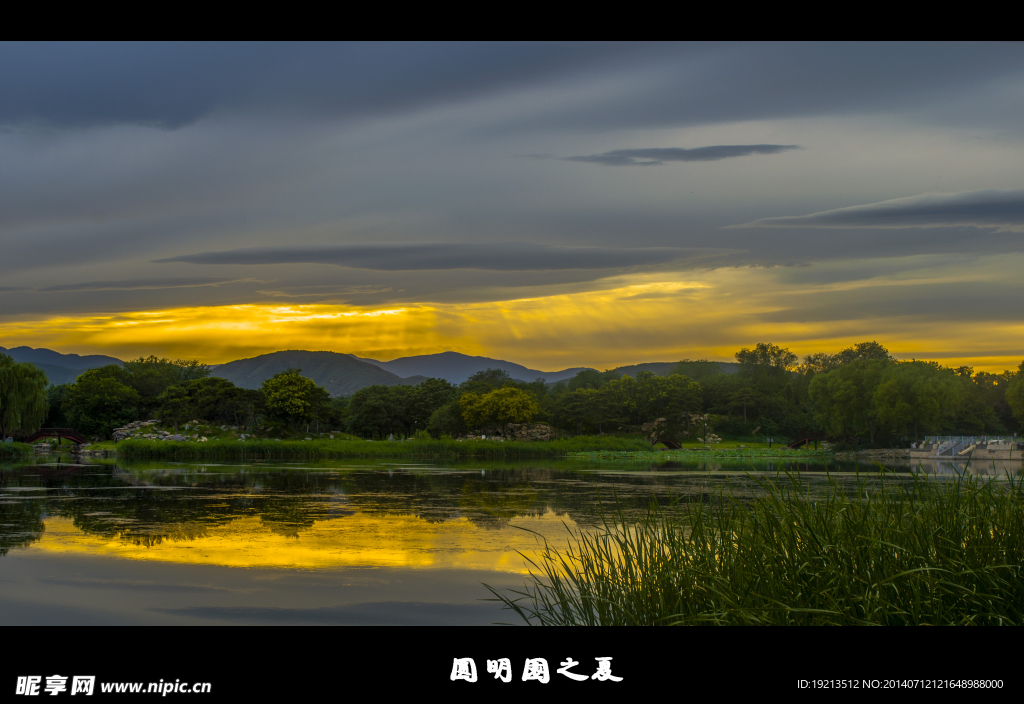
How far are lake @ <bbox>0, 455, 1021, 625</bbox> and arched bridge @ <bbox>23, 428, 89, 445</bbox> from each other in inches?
1044

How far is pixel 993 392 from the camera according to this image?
166 feet

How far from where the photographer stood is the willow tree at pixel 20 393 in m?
31.4

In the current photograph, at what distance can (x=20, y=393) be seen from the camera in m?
32.0

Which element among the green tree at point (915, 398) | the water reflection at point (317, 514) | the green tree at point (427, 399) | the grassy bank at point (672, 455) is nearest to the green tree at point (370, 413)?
the green tree at point (427, 399)

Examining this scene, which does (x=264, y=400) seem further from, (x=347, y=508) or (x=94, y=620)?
(x=94, y=620)

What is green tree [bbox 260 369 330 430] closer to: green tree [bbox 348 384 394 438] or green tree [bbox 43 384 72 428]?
green tree [bbox 348 384 394 438]

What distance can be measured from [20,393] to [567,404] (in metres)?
33.1

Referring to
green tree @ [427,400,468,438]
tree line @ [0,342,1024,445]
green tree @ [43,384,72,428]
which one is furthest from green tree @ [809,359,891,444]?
green tree @ [43,384,72,428]

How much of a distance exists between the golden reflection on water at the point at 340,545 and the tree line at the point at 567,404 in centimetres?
2530

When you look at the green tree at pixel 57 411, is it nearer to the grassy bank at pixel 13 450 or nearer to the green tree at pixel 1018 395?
the grassy bank at pixel 13 450

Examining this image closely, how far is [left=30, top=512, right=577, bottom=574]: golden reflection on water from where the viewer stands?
9547mm

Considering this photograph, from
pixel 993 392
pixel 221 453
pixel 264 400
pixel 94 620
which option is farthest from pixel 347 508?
pixel 993 392
